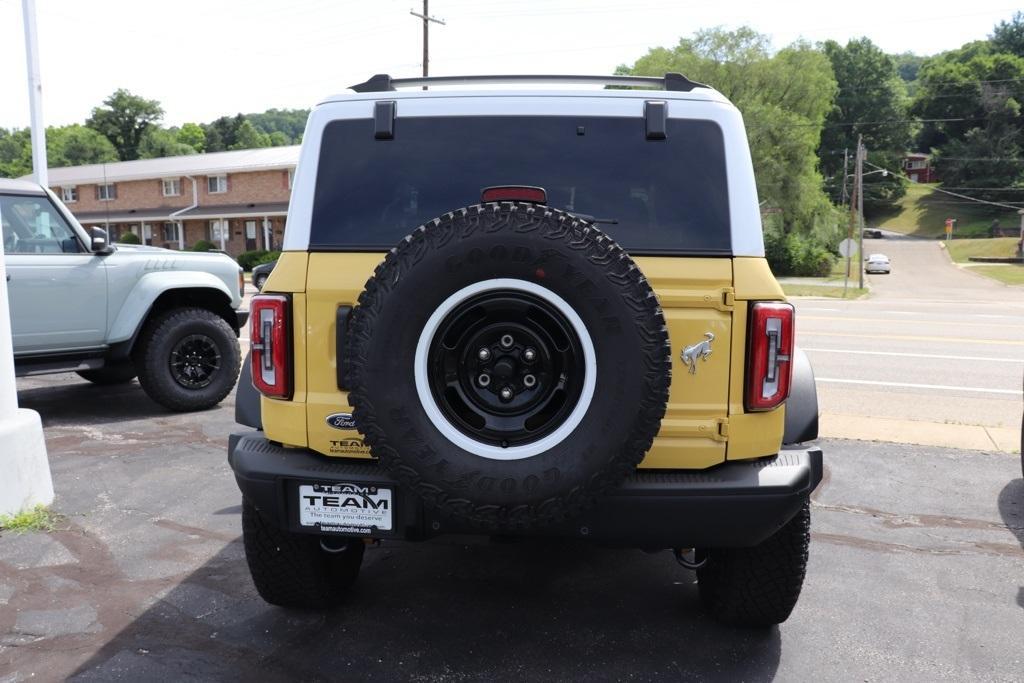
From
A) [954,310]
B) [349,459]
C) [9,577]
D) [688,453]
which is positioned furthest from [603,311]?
[954,310]

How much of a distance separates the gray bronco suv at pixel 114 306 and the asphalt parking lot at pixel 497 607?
2305mm

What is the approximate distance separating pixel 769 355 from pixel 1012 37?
12681 centimetres

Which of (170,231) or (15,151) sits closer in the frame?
(170,231)

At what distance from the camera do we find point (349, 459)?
297 cm

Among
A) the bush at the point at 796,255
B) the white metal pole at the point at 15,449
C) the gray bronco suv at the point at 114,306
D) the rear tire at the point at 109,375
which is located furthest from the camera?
the bush at the point at 796,255

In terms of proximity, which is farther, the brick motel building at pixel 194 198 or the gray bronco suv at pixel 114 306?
the brick motel building at pixel 194 198

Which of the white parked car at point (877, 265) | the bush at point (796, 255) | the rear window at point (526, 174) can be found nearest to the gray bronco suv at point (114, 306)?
the rear window at point (526, 174)

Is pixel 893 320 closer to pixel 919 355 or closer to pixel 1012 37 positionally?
pixel 919 355

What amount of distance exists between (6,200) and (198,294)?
170cm

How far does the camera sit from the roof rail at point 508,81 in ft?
11.4

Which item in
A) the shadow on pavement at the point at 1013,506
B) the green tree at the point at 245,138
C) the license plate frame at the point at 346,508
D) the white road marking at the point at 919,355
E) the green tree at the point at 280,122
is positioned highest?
the green tree at the point at 280,122

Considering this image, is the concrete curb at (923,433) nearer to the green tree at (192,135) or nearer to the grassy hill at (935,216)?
the grassy hill at (935,216)

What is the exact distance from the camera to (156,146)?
97250mm

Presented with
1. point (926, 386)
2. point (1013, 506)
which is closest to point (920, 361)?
point (926, 386)
